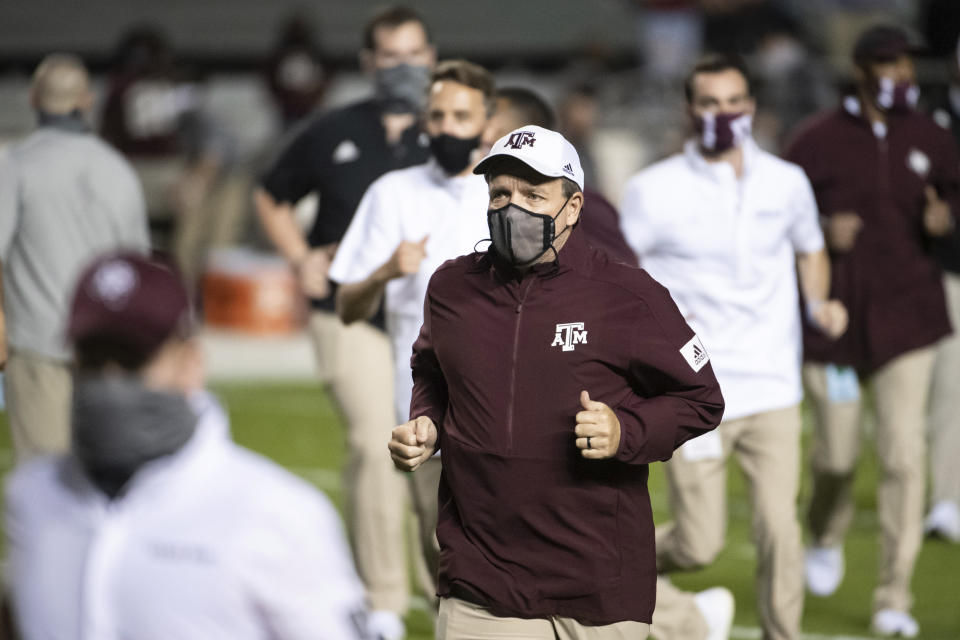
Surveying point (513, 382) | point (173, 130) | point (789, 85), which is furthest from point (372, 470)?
point (789, 85)

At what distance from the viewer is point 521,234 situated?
14.5 feet

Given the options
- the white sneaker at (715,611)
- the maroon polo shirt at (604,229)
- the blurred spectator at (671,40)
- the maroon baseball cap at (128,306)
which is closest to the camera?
the maroon baseball cap at (128,306)

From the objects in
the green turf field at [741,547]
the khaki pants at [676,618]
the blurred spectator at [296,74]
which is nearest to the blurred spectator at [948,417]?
the green turf field at [741,547]

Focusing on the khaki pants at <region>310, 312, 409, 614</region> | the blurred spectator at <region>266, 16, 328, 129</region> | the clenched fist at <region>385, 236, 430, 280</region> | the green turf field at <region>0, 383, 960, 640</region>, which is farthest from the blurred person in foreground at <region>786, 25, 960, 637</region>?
the blurred spectator at <region>266, 16, 328, 129</region>

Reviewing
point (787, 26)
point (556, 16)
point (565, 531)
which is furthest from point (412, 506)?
point (556, 16)

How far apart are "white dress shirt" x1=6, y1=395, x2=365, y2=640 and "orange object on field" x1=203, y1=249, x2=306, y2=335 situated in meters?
14.2

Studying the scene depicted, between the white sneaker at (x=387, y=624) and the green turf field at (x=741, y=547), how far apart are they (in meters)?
0.13

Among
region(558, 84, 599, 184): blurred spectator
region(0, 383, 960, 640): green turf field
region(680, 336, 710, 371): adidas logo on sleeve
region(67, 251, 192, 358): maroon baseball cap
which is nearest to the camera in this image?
region(67, 251, 192, 358): maroon baseball cap

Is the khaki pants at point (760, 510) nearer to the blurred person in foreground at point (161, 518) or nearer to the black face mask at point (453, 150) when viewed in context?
the black face mask at point (453, 150)

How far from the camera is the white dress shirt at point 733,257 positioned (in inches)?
253

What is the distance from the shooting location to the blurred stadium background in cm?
914

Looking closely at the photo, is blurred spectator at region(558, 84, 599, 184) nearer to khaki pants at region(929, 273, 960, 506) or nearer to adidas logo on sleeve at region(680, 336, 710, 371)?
khaki pants at region(929, 273, 960, 506)

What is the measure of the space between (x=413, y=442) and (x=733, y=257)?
2.40m

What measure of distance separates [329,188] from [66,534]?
15.5ft
